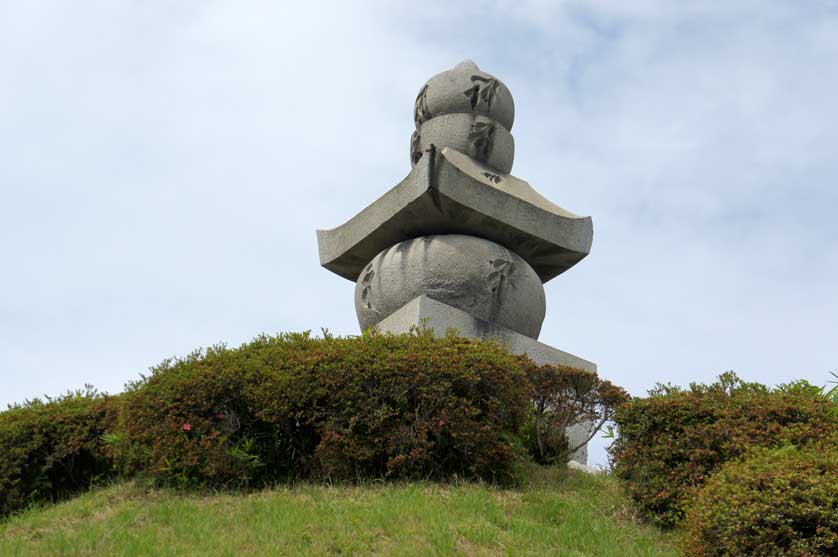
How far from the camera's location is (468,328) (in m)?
8.95

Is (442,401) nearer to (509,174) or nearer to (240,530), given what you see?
(240,530)

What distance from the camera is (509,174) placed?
1080 centimetres

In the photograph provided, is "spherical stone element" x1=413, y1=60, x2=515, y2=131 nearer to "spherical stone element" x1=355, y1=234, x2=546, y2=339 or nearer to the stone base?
"spherical stone element" x1=355, y1=234, x2=546, y2=339

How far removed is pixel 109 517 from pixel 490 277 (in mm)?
4771

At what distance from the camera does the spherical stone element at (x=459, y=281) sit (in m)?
9.18

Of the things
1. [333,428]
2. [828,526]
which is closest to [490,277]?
[333,428]

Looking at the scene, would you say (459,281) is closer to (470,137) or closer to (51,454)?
(470,137)

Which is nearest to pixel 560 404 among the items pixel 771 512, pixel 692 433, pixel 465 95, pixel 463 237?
pixel 692 433

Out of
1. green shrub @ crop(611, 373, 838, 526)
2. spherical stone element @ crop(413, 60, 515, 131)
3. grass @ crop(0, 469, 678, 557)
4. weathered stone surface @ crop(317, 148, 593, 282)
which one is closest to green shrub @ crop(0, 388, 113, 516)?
grass @ crop(0, 469, 678, 557)

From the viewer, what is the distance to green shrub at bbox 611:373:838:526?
5.57 metres

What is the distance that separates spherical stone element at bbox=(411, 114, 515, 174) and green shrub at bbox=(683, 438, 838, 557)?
634cm

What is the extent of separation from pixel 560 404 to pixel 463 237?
2744mm

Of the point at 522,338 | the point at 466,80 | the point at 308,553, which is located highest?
the point at 466,80

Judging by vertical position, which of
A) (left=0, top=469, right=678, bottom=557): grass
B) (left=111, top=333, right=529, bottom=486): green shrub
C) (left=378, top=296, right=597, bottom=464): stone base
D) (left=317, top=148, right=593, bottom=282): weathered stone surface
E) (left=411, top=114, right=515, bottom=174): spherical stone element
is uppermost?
(left=411, top=114, right=515, bottom=174): spherical stone element
